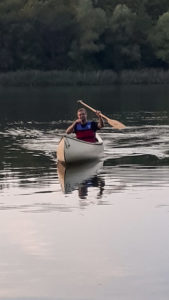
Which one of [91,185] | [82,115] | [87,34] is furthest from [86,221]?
[87,34]

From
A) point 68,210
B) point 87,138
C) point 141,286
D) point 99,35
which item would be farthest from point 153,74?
point 141,286

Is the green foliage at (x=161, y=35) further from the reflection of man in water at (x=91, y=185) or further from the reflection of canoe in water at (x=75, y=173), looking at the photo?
the reflection of man in water at (x=91, y=185)

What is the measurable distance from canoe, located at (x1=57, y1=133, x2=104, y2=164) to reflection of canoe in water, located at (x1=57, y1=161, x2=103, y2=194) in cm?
20

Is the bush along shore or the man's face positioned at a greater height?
the man's face

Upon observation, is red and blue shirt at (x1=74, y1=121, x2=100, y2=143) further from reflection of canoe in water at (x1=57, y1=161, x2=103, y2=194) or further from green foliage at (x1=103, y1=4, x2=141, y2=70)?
green foliage at (x1=103, y1=4, x2=141, y2=70)

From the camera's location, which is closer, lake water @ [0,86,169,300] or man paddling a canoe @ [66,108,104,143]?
lake water @ [0,86,169,300]

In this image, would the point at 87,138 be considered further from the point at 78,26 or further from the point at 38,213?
the point at 78,26

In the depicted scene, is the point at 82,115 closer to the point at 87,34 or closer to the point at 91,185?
the point at 91,185

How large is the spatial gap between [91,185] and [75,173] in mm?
2615

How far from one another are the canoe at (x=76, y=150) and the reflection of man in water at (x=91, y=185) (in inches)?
89.6

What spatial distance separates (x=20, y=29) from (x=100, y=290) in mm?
77800

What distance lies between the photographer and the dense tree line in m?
87.9

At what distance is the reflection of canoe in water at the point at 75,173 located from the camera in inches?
866

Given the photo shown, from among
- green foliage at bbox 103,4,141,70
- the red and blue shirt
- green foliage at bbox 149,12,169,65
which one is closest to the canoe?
the red and blue shirt
